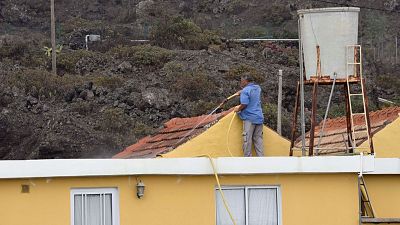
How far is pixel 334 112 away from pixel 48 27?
30171mm

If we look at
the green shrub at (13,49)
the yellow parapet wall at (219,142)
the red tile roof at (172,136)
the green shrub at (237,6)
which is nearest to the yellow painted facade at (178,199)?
the yellow parapet wall at (219,142)

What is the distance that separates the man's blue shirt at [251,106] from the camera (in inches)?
658

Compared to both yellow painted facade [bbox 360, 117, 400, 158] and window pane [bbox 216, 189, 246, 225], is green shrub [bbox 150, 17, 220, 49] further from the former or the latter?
window pane [bbox 216, 189, 246, 225]

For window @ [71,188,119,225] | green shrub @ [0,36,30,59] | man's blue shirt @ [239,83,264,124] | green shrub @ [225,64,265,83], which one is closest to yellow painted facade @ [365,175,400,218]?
man's blue shirt @ [239,83,264,124]

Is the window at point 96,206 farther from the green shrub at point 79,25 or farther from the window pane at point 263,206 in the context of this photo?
the green shrub at point 79,25

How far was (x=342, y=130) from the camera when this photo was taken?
19062 mm

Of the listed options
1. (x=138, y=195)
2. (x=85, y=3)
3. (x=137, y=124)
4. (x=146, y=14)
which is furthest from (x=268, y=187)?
(x=85, y=3)

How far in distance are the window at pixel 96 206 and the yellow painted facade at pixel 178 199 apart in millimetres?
87

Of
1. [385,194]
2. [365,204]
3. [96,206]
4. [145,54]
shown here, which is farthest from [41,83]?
[96,206]

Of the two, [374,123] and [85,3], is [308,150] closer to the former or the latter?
[374,123]

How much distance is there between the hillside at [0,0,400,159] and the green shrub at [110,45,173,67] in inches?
2.3

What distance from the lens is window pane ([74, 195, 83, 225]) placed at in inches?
568

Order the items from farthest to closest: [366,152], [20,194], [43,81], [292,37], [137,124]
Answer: [292,37] → [43,81] → [137,124] → [366,152] → [20,194]

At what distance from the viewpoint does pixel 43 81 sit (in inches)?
1959
